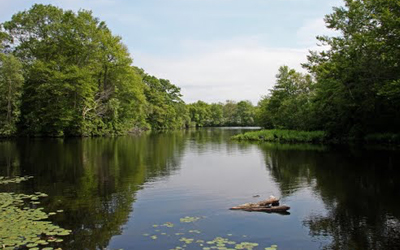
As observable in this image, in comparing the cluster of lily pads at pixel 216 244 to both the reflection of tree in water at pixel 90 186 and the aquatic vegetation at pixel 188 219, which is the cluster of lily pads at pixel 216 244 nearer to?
the aquatic vegetation at pixel 188 219

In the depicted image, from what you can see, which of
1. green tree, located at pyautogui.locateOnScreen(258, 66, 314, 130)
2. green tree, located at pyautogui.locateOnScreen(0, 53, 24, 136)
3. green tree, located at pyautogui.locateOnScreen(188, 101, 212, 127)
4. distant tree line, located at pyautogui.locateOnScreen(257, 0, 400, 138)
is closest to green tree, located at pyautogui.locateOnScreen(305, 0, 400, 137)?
distant tree line, located at pyautogui.locateOnScreen(257, 0, 400, 138)

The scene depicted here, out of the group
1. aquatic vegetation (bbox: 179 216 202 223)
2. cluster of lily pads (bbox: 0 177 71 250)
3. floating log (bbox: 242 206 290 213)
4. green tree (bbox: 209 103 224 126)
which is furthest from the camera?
green tree (bbox: 209 103 224 126)

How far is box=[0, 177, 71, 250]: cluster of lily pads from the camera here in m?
7.70

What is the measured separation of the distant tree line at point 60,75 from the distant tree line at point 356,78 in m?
29.4

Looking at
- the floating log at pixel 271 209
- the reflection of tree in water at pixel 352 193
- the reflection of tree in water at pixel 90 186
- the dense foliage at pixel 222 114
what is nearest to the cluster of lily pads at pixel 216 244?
the reflection of tree in water at pixel 90 186

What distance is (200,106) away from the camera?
13975cm

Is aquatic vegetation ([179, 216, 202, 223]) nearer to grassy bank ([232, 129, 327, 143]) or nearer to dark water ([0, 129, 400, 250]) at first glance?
dark water ([0, 129, 400, 250])

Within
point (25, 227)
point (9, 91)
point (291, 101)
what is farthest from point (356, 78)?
point (9, 91)

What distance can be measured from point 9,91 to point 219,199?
42.4 m

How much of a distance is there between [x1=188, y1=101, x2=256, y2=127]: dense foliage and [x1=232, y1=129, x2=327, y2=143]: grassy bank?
3266 inches

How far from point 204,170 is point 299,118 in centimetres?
2600

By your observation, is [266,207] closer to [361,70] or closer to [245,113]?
[361,70]

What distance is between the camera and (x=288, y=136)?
1654 inches

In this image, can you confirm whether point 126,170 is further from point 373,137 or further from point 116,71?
point 116,71
